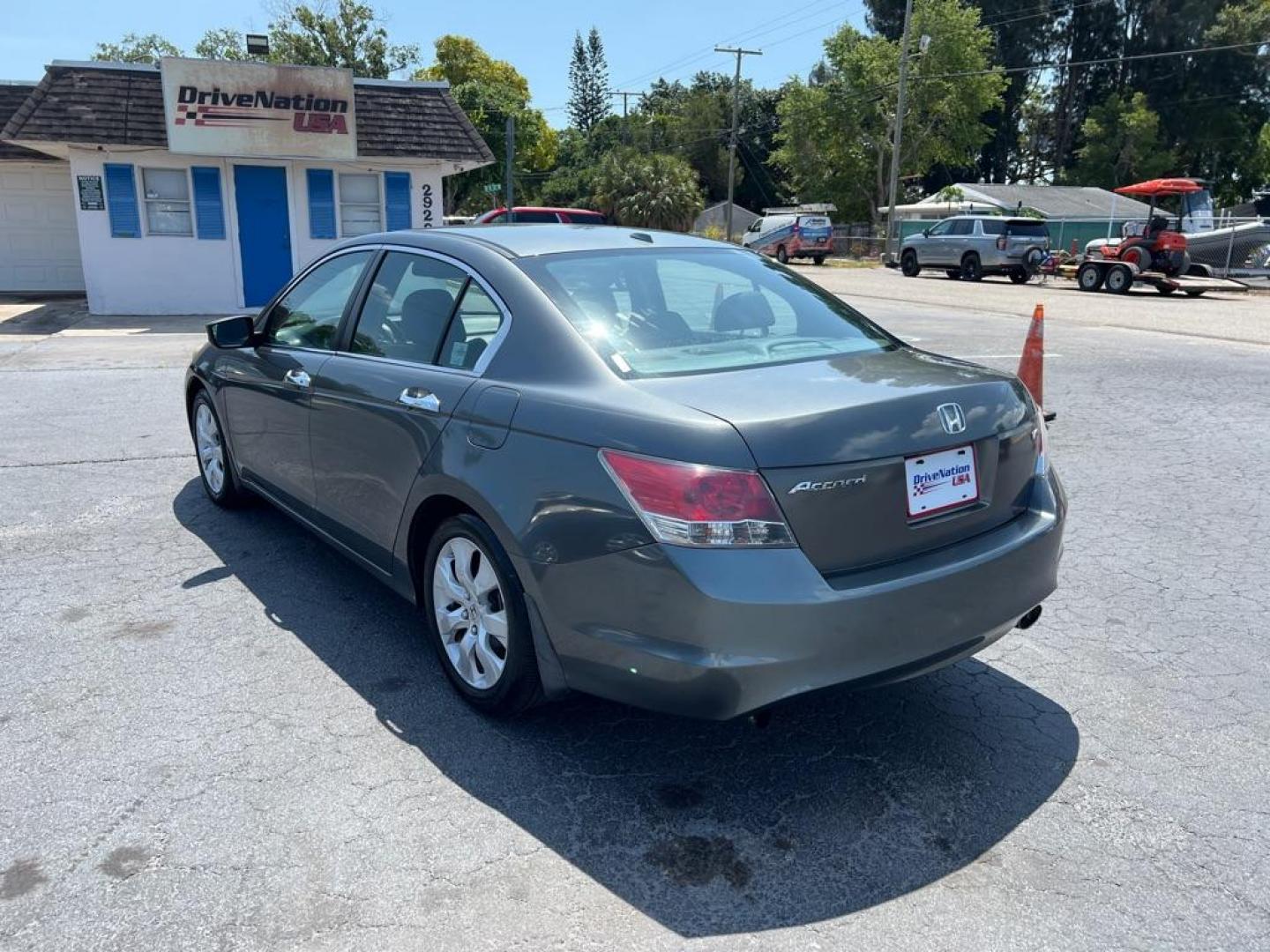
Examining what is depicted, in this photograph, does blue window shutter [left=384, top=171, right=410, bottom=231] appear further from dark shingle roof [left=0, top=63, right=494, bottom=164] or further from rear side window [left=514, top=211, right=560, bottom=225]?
rear side window [left=514, top=211, right=560, bottom=225]

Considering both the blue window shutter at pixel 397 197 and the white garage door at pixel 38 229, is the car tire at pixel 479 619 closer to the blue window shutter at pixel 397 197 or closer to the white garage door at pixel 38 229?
the blue window shutter at pixel 397 197

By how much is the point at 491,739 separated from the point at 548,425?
1.08m

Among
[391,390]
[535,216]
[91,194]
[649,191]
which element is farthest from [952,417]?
[649,191]

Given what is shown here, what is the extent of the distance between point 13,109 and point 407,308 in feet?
62.6

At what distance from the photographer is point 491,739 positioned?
10.4ft

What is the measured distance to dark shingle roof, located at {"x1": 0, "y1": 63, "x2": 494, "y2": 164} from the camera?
14.9m

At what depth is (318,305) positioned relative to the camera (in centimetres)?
444

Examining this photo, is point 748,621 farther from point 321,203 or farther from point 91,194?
point 91,194

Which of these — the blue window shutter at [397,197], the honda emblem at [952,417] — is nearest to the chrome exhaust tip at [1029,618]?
the honda emblem at [952,417]

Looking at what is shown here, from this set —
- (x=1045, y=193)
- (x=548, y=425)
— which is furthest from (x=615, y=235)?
(x=1045, y=193)

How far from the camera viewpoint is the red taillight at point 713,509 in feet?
8.25

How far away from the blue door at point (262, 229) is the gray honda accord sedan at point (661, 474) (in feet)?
47.0

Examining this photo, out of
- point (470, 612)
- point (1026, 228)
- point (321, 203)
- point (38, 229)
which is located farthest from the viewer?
point (1026, 228)

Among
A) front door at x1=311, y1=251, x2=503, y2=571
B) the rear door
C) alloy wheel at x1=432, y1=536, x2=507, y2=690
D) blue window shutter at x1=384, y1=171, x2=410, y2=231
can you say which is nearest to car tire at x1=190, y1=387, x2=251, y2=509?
front door at x1=311, y1=251, x2=503, y2=571
